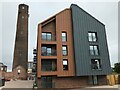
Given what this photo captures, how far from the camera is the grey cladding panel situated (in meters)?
32.6

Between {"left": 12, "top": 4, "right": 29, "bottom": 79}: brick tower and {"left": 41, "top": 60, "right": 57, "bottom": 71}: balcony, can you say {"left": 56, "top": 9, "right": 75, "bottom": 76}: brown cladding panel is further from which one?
{"left": 12, "top": 4, "right": 29, "bottom": 79}: brick tower

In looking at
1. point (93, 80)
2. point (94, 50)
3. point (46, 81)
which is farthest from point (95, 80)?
point (46, 81)

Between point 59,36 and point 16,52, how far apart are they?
98.6 feet

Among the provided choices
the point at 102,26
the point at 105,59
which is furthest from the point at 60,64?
the point at 102,26

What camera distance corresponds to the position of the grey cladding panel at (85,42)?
1282 inches

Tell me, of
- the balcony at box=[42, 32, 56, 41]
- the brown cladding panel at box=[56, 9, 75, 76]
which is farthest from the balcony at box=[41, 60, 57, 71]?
the balcony at box=[42, 32, 56, 41]

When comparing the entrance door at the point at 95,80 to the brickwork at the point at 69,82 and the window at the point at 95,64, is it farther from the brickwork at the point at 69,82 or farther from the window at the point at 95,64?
the window at the point at 95,64

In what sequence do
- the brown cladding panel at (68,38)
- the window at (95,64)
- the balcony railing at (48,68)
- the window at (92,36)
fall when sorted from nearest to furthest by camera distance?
the balcony railing at (48,68) → the brown cladding panel at (68,38) → the window at (95,64) → the window at (92,36)

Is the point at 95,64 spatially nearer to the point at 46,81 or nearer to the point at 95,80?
the point at 95,80

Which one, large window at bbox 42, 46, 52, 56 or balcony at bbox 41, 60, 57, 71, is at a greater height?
large window at bbox 42, 46, 52, 56

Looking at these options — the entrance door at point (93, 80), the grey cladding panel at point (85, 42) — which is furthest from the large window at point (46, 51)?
the entrance door at point (93, 80)

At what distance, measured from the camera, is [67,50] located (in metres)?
33.2

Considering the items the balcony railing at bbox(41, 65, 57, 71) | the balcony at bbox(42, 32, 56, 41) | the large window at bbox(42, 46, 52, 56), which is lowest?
the balcony railing at bbox(41, 65, 57, 71)

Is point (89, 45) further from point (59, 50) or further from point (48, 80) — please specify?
point (48, 80)
